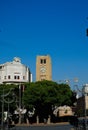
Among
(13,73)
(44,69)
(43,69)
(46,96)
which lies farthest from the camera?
(43,69)

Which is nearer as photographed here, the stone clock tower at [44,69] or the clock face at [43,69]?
the stone clock tower at [44,69]

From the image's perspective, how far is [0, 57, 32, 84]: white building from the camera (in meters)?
140

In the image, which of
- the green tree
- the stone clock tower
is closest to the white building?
the stone clock tower

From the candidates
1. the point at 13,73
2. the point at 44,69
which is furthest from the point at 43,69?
the point at 13,73

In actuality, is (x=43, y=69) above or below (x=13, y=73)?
above

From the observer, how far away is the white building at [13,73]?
14000cm

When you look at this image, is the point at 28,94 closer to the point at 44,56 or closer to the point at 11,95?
the point at 11,95

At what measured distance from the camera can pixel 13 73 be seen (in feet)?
461

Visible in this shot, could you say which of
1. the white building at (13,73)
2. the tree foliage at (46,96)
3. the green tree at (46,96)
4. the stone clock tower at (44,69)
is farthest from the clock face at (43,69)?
the tree foliage at (46,96)

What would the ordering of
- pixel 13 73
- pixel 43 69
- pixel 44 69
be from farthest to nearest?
pixel 43 69, pixel 44 69, pixel 13 73

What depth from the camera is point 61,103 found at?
85812 mm

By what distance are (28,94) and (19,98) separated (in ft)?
26.7

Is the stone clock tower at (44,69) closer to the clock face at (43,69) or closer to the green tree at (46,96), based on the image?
the clock face at (43,69)

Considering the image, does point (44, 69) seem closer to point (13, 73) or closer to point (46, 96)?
point (13, 73)
